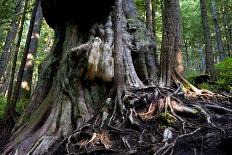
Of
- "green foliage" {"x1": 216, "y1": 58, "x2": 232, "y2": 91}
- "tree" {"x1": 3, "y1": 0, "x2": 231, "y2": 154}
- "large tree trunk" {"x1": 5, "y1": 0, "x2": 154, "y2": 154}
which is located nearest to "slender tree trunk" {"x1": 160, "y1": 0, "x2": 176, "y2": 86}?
"tree" {"x1": 3, "y1": 0, "x2": 231, "y2": 154}

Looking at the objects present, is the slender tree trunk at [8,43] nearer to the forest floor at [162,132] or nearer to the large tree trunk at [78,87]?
the large tree trunk at [78,87]

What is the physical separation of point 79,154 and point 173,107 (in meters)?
1.99

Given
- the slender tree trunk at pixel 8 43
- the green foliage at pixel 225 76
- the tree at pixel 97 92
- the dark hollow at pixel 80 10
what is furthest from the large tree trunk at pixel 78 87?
the slender tree trunk at pixel 8 43

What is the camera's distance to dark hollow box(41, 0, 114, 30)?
8.02 metres

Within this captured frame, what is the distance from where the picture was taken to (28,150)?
6.35m

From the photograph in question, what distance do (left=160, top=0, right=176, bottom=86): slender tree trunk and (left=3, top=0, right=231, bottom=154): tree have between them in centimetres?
2

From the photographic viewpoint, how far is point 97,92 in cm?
716

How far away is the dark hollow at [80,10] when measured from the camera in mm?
8023

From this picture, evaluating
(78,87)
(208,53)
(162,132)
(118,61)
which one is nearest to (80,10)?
(78,87)

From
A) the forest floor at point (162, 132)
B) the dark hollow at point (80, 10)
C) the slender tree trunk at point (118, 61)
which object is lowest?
the forest floor at point (162, 132)

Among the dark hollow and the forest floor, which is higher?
the dark hollow

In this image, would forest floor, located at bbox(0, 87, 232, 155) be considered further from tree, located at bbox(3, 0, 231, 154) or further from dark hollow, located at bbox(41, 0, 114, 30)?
dark hollow, located at bbox(41, 0, 114, 30)

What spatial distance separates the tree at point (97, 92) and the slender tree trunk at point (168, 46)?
24 mm

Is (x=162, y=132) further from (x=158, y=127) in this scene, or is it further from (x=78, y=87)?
(x=78, y=87)
